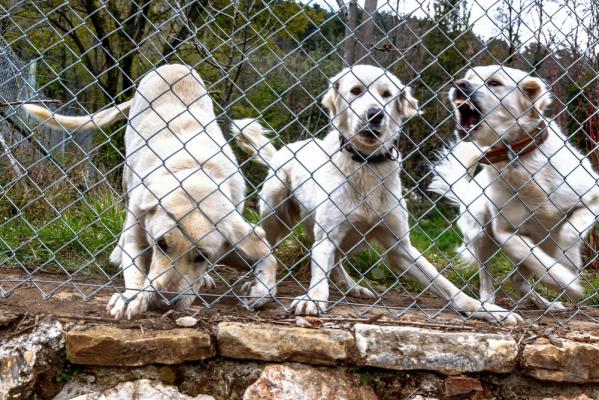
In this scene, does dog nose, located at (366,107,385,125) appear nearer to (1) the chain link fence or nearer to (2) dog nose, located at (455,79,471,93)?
(1) the chain link fence

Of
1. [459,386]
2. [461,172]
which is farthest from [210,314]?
[461,172]

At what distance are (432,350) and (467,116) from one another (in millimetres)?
1694

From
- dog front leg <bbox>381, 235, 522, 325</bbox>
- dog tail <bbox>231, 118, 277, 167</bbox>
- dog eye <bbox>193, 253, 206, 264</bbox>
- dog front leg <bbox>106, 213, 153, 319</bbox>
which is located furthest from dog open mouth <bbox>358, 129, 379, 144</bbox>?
dog front leg <bbox>106, 213, 153, 319</bbox>

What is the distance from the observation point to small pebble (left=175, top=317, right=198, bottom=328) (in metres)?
2.29

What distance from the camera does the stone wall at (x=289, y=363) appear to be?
2152 millimetres

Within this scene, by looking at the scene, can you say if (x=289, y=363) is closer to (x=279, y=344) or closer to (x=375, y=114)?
(x=279, y=344)

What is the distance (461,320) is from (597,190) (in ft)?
3.92

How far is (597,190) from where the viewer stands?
10.9 ft

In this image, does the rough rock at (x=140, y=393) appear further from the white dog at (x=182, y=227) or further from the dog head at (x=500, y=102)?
the dog head at (x=500, y=102)

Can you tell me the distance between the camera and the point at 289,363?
227cm

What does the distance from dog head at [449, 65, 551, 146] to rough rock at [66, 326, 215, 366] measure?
1957mm

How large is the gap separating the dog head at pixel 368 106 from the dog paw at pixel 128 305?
4.07 ft

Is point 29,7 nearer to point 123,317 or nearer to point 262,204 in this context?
point 262,204

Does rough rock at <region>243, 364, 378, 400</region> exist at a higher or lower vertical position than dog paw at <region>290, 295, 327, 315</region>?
lower
